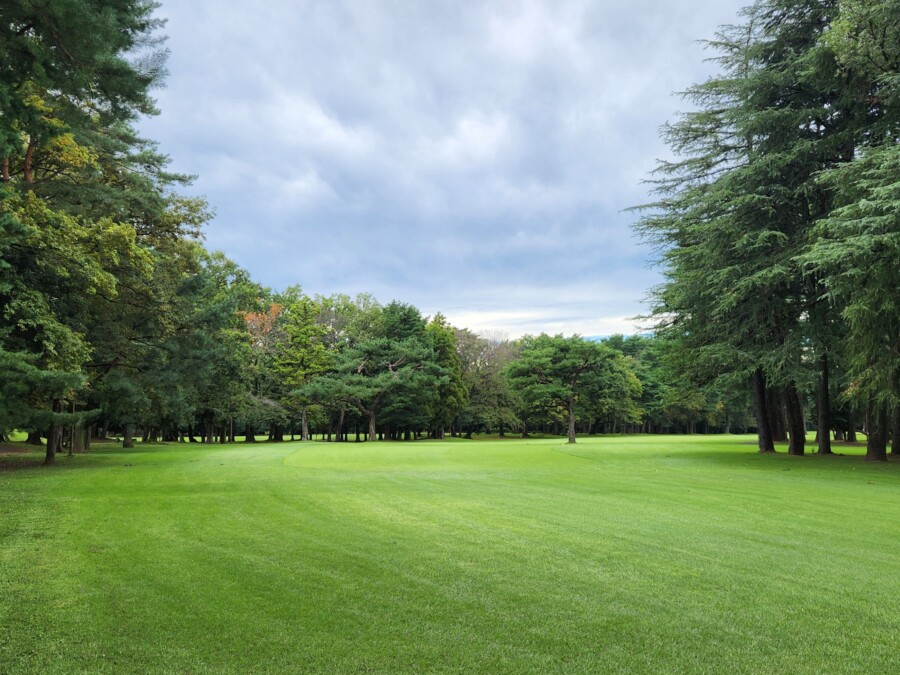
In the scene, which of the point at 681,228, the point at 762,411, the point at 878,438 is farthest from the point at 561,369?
the point at 878,438

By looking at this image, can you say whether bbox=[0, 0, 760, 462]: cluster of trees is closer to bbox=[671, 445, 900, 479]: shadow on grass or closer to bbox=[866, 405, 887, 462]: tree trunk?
bbox=[671, 445, 900, 479]: shadow on grass

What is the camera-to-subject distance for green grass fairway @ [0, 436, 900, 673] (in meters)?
3.24

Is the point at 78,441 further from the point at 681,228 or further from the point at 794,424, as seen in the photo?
the point at 794,424

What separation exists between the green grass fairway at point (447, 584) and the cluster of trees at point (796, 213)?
22.3 ft

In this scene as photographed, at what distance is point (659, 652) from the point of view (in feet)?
10.7

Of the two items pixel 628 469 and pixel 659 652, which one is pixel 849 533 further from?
pixel 628 469

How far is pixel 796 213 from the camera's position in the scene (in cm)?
1962

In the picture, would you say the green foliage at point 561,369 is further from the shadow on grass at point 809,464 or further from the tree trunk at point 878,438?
the tree trunk at point 878,438

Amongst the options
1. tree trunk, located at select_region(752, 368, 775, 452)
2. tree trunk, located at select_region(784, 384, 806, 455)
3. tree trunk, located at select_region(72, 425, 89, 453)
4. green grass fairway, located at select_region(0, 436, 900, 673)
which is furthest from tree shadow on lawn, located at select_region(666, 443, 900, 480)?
tree trunk, located at select_region(72, 425, 89, 453)

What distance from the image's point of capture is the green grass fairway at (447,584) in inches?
128

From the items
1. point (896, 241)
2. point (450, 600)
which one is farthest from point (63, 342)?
point (896, 241)

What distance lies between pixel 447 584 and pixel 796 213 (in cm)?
2076

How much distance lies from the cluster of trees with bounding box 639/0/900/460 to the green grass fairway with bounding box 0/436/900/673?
679 cm

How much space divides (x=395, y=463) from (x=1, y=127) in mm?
13823
